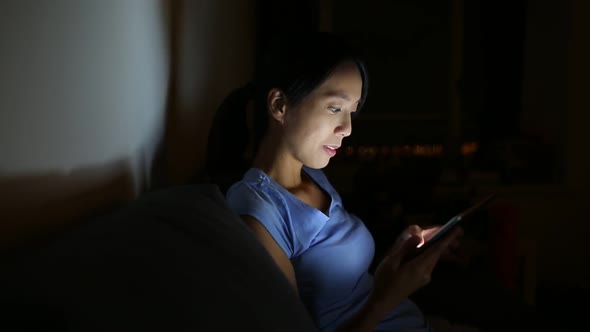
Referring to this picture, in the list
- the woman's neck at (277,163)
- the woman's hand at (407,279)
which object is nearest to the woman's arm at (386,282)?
the woman's hand at (407,279)

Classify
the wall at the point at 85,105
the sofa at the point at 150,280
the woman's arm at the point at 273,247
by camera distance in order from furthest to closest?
the woman's arm at the point at 273,247
the wall at the point at 85,105
the sofa at the point at 150,280

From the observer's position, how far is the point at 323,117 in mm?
923

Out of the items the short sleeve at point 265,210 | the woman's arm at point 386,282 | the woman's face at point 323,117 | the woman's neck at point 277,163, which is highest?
the woman's face at point 323,117

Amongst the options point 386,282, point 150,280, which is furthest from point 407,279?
point 150,280

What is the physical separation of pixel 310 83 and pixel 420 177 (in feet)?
4.81

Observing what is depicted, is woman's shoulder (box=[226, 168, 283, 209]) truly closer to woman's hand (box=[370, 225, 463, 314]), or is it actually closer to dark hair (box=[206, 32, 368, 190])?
dark hair (box=[206, 32, 368, 190])

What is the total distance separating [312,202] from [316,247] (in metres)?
0.12

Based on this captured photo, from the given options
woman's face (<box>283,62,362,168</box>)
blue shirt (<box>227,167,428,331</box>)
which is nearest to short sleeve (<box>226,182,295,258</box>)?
→ blue shirt (<box>227,167,428,331</box>)

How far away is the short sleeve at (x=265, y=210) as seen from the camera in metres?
0.84

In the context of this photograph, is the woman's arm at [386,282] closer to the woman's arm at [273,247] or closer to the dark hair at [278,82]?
the woman's arm at [273,247]

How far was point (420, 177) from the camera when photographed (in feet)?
7.39

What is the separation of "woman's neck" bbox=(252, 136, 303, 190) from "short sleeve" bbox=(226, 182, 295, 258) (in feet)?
0.27

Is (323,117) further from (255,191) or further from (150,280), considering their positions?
(150,280)

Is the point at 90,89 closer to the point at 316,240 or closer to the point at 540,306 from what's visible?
the point at 316,240
